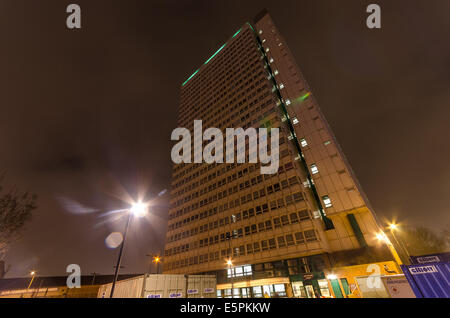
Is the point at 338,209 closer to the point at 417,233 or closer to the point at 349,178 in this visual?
the point at 349,178

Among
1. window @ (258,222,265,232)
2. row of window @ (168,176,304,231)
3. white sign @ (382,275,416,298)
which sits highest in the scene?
row of window @ (168,176,304,231)

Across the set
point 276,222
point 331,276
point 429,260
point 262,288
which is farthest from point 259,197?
point 429,260

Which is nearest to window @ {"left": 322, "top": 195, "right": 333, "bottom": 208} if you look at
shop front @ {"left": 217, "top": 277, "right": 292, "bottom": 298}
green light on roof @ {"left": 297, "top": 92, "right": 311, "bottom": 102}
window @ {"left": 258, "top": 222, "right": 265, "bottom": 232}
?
window @ {"left": 258, "top": 222, "right": 265, "bottom": 232}

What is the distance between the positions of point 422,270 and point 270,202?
25.0 m

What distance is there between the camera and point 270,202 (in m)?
36.7

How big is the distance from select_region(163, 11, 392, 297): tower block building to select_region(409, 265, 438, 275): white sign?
17701 mm

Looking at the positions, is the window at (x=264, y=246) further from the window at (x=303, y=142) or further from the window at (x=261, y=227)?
the window at (x=303, y=142)

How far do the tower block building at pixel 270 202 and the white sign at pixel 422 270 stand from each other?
17701 mm

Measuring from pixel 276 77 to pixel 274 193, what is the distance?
30850 mm

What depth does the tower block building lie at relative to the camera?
99.9ft

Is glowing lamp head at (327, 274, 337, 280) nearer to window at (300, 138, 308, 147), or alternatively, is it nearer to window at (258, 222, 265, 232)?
window at (258, 222, 265, 232)

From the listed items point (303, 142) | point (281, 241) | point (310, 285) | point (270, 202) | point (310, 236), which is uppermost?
point (303, 142)

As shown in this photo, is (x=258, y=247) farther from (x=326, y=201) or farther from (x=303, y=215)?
(x=326, y=201)
